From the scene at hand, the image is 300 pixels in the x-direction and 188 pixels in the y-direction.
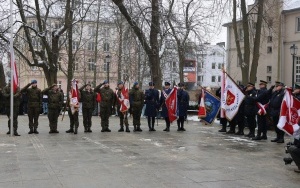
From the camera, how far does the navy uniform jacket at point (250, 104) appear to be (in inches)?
559

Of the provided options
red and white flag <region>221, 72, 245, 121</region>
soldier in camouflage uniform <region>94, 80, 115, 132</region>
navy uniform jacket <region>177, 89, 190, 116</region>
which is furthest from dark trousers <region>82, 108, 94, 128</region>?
red and white flag <region>221, 72, 245, 121</region>

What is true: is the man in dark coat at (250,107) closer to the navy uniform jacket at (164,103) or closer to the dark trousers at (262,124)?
the dark trousers at (262,124)

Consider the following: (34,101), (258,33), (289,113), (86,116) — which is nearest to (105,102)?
(86,116)

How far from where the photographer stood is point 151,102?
630 inches

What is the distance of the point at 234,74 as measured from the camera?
5575 centimetres

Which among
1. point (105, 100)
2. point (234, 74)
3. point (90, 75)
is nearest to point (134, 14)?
point (105, 100)

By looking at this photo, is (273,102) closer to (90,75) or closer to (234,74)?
(234,74)

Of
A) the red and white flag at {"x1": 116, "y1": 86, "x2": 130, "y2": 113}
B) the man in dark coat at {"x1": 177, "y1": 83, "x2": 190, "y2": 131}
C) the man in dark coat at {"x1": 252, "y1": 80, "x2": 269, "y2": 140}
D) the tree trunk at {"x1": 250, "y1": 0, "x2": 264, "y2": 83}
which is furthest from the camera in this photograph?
the tree trunk at {"x1": 250, "y1": 0, "x2": 264, "y2": 83}

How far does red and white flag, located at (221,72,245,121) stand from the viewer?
15000 millimetres

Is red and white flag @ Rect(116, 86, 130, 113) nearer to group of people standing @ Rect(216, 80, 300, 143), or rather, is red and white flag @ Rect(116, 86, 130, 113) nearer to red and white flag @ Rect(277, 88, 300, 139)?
group of people standing @ Rect(216, 80, 300, 143)

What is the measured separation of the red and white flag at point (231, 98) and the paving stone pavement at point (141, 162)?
158 centimetres

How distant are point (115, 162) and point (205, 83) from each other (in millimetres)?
92469

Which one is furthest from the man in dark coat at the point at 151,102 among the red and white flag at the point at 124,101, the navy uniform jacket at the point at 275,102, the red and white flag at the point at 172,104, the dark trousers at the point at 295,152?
the dark trousers at the point at 295,152

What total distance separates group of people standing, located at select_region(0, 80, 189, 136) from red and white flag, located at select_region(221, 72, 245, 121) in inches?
66.5
